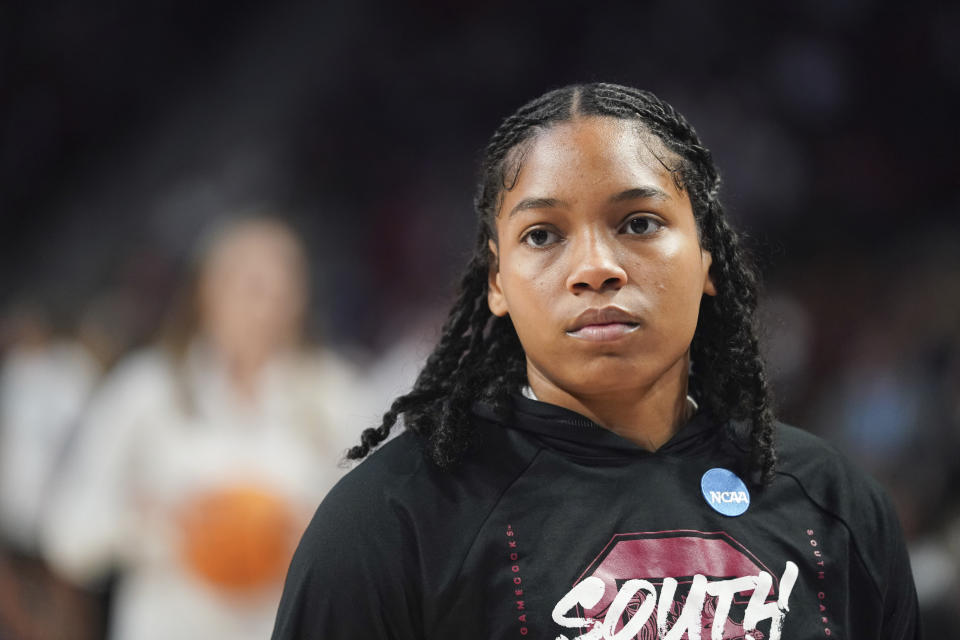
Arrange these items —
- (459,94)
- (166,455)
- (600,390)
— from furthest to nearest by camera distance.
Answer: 1. (459,94)
2. (166,455)
3. (600,390)

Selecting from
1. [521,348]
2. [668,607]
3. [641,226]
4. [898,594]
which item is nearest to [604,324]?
[641,226]

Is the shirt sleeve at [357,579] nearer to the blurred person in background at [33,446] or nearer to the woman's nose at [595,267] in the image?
the woman's nose at [595,267]

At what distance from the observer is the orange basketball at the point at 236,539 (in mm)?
3082

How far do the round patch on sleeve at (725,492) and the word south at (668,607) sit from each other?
99 mm

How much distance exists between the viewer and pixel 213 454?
314 centimetres

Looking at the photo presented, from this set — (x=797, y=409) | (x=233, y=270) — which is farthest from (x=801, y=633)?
(x=233, y=270)

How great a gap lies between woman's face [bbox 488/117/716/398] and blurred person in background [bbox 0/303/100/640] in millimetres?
2233

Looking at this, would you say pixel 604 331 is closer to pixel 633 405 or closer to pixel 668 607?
pixel 633 405

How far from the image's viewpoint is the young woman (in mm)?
1243

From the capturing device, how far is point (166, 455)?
10.2ft

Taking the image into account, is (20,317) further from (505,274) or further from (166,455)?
(505,274)

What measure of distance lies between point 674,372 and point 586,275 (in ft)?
0.84

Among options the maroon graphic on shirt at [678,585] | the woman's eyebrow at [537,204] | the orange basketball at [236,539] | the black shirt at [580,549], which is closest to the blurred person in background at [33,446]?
the orange basketball at [236,539]

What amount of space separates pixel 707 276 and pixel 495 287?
1.04 feet
